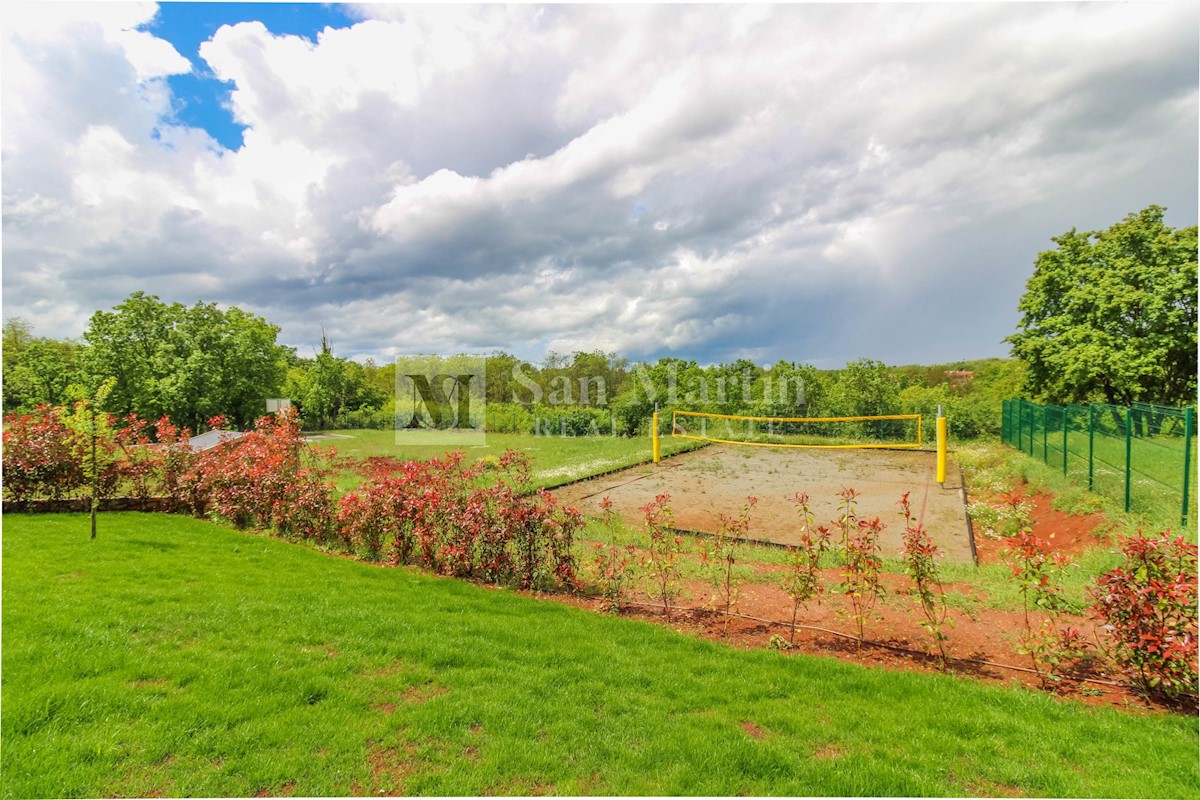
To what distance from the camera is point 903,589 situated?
575 centimetres

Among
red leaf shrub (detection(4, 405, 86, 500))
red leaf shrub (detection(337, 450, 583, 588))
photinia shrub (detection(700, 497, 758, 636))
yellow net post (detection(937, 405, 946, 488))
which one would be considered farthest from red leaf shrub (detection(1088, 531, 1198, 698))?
red leaf shrub (detection(4, 405, 86, 500))

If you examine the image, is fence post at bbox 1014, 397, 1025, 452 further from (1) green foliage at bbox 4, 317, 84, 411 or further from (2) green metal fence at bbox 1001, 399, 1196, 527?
(1) green foliage at bbox 4, 317, 84, 411

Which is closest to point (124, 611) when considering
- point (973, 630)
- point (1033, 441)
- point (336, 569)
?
point (336, 569)

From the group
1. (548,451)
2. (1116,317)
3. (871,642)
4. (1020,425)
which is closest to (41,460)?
(871,642)

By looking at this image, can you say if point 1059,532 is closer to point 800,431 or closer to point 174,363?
point 800,431

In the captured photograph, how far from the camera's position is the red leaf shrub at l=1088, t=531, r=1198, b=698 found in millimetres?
3330

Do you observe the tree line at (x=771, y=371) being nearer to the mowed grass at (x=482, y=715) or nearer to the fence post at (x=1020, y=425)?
the fence post at (x=1020, y=425)

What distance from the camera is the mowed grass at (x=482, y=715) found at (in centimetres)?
257

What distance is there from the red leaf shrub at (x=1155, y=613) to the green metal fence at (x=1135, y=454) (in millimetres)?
3961

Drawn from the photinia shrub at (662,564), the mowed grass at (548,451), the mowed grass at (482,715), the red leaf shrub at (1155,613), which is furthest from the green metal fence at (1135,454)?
the mowed grass at (548,451)

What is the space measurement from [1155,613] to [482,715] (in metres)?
4.45

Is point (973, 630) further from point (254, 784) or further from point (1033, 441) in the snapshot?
point (1033, 441)

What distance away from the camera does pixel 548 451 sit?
2058 centimetres

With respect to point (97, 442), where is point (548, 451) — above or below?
below
